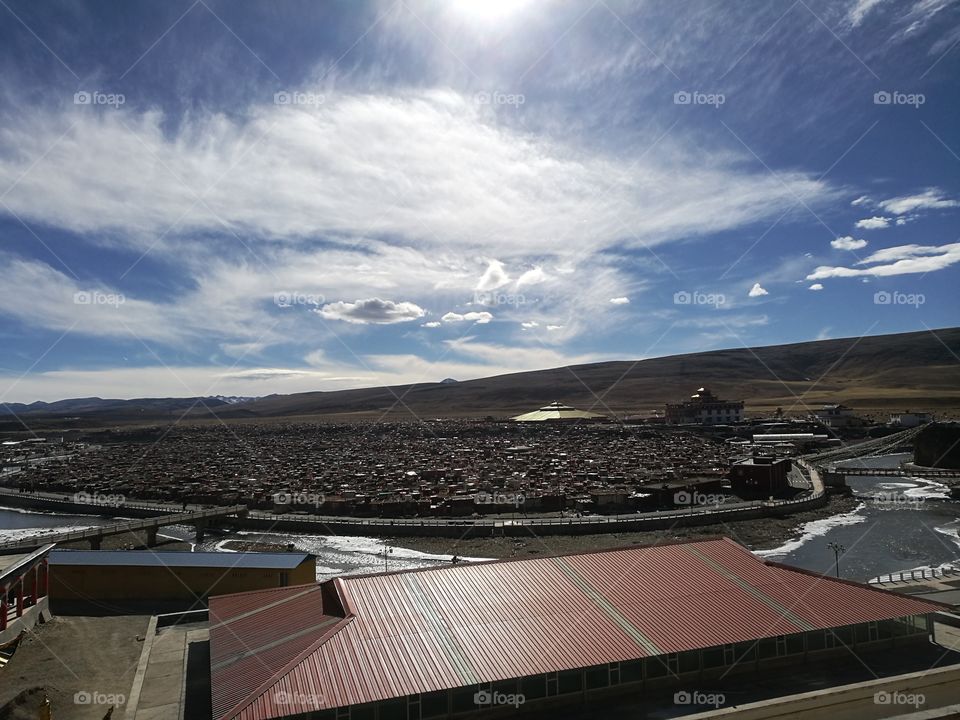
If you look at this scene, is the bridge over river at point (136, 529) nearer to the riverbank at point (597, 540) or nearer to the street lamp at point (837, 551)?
the riverbank at point (597, 540)

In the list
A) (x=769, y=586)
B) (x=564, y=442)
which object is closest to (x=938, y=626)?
(x=769, y=586)

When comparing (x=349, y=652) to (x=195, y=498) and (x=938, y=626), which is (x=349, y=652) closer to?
(x=938, y=626)

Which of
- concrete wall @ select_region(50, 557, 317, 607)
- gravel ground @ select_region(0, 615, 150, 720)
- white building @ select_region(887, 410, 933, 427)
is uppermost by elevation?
white building @ select_region(887, 410, 933, 427)

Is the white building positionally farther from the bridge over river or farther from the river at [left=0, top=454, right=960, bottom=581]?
the bridge over river

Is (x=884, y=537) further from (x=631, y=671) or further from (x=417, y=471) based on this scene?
(x=417, y=471)

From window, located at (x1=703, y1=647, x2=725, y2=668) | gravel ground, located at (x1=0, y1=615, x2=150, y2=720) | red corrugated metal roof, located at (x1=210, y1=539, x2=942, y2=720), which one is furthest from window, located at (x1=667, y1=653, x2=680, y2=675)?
gravel ground, located at (x1=0, y1=615, x2=150, y2=720)

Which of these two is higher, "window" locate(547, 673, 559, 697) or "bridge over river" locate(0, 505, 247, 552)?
A: "bridge over river" locate(0, 505, 247, 552)

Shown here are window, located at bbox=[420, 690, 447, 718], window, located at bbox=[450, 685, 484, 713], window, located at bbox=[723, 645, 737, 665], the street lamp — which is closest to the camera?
window, located at bbox=[420, 690, 447, 718]
